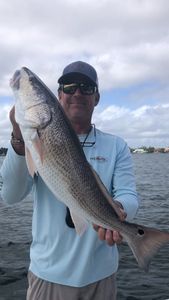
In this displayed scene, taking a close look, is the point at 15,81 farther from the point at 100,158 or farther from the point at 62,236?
the point at 62,236

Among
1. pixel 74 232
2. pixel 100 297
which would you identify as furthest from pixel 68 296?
pixel 74 232

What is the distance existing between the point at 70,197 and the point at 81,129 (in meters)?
1.33

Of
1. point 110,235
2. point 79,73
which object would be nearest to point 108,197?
point 110,235

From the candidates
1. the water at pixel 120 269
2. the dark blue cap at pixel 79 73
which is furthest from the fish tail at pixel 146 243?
the water at pixel 120 269

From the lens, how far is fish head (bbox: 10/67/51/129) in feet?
13.0

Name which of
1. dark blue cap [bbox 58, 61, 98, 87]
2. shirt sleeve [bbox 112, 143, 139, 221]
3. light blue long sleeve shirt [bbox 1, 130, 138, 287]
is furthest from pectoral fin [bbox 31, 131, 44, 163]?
dark blue cap [bbox 58, 61, 98, 87]

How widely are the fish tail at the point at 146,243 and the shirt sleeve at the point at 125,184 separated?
461mm

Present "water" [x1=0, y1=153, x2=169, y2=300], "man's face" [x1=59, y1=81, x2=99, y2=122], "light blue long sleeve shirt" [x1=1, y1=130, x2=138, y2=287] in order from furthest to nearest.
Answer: "water" [x1=0, y1=153, x2=169, y2=300] → "man's face" [x1=59, y1=81, x2=99, y2=122] → "light blue long sleeve shirt" [x1=1, y1=130, x2=138, y2=287]

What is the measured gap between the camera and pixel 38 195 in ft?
15.3

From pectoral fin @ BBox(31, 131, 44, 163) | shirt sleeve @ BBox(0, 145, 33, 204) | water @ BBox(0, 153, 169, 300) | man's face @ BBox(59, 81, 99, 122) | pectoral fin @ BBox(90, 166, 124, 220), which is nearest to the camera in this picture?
pectoral fin @ BBox(31, 131, 44, 163)

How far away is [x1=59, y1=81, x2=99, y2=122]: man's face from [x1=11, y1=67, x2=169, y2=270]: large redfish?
743 millimetres

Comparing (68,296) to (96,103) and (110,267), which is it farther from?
(96,103)

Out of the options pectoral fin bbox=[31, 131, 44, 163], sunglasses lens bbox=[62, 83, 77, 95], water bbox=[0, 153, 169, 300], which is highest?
sunglasses lens bbox=[62, 83, 77, 95]

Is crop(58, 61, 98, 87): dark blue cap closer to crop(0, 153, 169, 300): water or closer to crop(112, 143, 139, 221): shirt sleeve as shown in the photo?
crop(112, 143, 139, 221): shirt sleeve
